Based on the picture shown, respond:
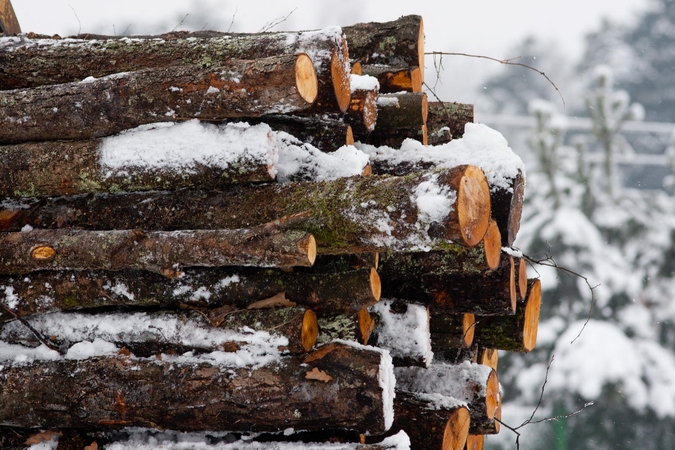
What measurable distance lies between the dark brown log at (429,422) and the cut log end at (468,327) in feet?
1.59

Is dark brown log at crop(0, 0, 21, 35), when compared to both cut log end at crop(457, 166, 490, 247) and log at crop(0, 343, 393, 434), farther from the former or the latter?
cut log end at crop(457, 166, 490, 247)

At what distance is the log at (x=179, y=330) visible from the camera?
2.53 meters

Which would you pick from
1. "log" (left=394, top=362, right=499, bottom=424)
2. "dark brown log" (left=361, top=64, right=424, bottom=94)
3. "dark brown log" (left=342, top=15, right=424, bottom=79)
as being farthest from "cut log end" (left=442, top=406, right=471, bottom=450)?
"dark brown log" (left=342, top=15, right=424, bottom=79)

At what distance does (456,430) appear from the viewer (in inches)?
115

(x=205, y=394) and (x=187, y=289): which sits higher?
(x=187, y=289)

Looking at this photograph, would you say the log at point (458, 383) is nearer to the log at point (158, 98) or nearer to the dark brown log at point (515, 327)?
the dark brown log at point (515, 327)

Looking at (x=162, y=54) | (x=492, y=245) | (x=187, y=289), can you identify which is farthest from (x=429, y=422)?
(x=162, y=54)

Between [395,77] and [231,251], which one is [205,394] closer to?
[231,251]

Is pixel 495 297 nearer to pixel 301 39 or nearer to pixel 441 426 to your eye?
pixel 441 426

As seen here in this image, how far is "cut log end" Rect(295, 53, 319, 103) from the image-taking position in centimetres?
247

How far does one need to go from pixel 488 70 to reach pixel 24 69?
28.2 m

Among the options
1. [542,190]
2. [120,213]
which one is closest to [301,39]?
[120,213]

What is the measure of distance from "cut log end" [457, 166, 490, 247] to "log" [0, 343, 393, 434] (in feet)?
2.06

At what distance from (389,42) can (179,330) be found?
213 centimetres
